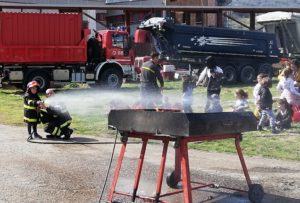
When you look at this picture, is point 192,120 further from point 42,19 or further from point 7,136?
point 42,19

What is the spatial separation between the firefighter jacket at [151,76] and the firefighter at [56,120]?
181cm

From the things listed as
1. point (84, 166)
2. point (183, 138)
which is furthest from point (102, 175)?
point (183, 138)

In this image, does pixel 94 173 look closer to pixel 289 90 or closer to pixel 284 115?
pixel 284 115

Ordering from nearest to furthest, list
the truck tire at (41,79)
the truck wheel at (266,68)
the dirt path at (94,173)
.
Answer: the dirt path at (94,173), the truck tire at (41,79), the truck wheel at (266,68)

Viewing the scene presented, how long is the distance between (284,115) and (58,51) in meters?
13.3

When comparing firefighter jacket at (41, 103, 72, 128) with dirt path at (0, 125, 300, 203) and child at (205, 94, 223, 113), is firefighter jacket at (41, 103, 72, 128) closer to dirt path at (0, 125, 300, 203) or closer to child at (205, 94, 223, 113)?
dirt path at (0, 125, 300, 203)

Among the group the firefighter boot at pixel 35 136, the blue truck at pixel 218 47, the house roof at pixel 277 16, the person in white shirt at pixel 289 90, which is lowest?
the firefighter boot at pixel 35 136

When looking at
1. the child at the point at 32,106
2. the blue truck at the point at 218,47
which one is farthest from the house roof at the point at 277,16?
the child at the point at 32,106

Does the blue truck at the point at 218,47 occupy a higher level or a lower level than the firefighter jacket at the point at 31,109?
higher

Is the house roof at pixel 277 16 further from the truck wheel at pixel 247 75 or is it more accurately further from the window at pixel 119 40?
the window at pixel 119 40

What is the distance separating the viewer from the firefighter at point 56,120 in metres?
11.6

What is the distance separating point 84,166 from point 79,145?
2.27 m

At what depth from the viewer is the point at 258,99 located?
12312 millimetres

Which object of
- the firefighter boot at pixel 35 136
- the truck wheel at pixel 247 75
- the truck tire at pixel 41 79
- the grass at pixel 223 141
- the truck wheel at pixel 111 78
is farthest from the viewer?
the truck wheel at pixel 247 75
